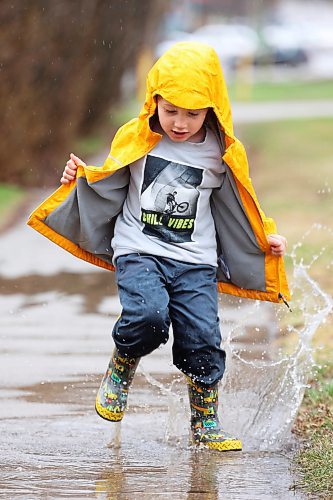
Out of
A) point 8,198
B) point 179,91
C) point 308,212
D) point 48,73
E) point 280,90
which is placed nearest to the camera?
point 179,91

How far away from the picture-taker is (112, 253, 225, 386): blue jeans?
4.38 m

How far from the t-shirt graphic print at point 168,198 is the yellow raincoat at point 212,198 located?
107 mm

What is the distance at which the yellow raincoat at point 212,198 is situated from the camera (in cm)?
441

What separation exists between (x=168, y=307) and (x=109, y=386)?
44cm

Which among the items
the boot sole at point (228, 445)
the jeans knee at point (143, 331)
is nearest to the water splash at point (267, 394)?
the boot sole at point (228, 445)

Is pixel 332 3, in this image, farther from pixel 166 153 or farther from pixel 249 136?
pixel 166 153

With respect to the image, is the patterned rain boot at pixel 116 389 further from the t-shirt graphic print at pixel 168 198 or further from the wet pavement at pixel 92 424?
the t-shirt graphic print at pixel 168 198

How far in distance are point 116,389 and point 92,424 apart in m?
0.41

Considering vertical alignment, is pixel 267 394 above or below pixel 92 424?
above

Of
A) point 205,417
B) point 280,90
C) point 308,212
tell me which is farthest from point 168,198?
point 280,90

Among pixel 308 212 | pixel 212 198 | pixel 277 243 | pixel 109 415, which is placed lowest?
pixel 308 212

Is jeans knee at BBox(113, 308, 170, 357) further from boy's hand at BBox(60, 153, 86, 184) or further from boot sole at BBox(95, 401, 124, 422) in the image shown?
boy's hand at BBox(60, 153, 86, 184)

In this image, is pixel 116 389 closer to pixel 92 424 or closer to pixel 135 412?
pixel 92 424

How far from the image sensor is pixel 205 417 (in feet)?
15.3
